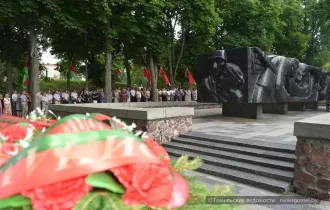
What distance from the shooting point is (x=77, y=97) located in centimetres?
2031

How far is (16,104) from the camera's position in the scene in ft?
56.9

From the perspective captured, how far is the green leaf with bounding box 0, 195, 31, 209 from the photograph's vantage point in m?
1.03

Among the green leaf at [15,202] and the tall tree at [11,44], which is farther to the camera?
the tall tree at [11,44]

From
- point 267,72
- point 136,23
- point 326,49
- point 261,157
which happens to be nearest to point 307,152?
point 261,157

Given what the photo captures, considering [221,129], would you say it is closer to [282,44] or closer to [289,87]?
[289,87]

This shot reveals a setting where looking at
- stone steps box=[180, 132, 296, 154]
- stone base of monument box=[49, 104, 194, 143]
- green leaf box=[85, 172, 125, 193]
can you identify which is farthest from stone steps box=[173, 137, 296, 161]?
green leaf box=[85, 172, 125, 193]

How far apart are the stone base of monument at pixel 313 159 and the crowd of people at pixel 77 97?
40.8 ft

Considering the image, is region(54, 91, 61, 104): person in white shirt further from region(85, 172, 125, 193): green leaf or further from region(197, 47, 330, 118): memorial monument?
region(85, 172, 125, 193): green leaf

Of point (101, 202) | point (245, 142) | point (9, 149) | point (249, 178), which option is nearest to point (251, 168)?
point (249, 178)

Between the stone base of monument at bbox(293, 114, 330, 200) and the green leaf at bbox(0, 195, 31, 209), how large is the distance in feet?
18.3

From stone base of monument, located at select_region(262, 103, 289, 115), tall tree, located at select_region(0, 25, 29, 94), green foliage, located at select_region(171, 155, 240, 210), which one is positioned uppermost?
tall tree, located at select_region(0, 25, 29, 94)

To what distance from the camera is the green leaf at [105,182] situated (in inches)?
→ 43.2

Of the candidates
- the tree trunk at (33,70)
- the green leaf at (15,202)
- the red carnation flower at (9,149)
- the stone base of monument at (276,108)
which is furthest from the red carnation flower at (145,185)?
the stone base of monument at (276,108)

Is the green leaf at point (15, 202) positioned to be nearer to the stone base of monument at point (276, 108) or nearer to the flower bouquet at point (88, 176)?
the flower bouquet at point (88, 176)
